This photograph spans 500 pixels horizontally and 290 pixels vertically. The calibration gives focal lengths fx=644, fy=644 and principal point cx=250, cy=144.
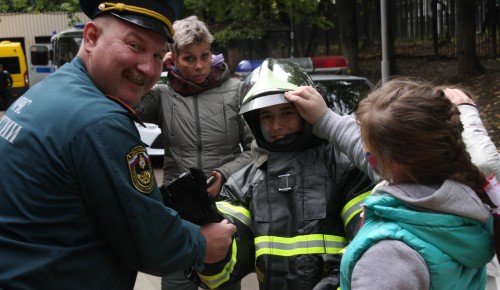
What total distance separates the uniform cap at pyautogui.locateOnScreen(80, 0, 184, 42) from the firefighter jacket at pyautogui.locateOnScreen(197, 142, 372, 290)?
0.65 meters

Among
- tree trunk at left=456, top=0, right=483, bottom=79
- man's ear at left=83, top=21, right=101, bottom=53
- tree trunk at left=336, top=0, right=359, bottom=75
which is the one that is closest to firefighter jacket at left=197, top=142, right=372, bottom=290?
man's ear at left=83, top=21, right=101, bottom=53

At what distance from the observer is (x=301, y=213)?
2.28 meters

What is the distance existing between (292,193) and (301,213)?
0.29 ft

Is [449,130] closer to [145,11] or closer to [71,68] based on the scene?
[145,11]

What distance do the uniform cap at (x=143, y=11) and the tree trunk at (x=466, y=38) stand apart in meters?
12.7

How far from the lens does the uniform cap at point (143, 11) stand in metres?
1.98

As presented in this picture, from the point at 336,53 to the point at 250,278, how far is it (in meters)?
19.9

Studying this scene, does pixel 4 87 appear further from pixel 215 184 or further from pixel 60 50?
pixel 215 184

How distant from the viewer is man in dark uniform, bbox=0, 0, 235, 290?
5.63ft

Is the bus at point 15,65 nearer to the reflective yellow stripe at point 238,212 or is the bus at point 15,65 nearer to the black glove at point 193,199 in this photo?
the reflective yellow stripe at point 238,212

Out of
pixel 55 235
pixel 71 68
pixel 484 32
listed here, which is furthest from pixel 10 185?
pixel 484 32

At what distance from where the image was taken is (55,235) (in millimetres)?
1740

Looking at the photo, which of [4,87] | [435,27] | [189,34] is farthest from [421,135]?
[4,87]

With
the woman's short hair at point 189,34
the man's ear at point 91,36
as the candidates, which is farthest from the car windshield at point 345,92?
the man's ear at point 91,36
